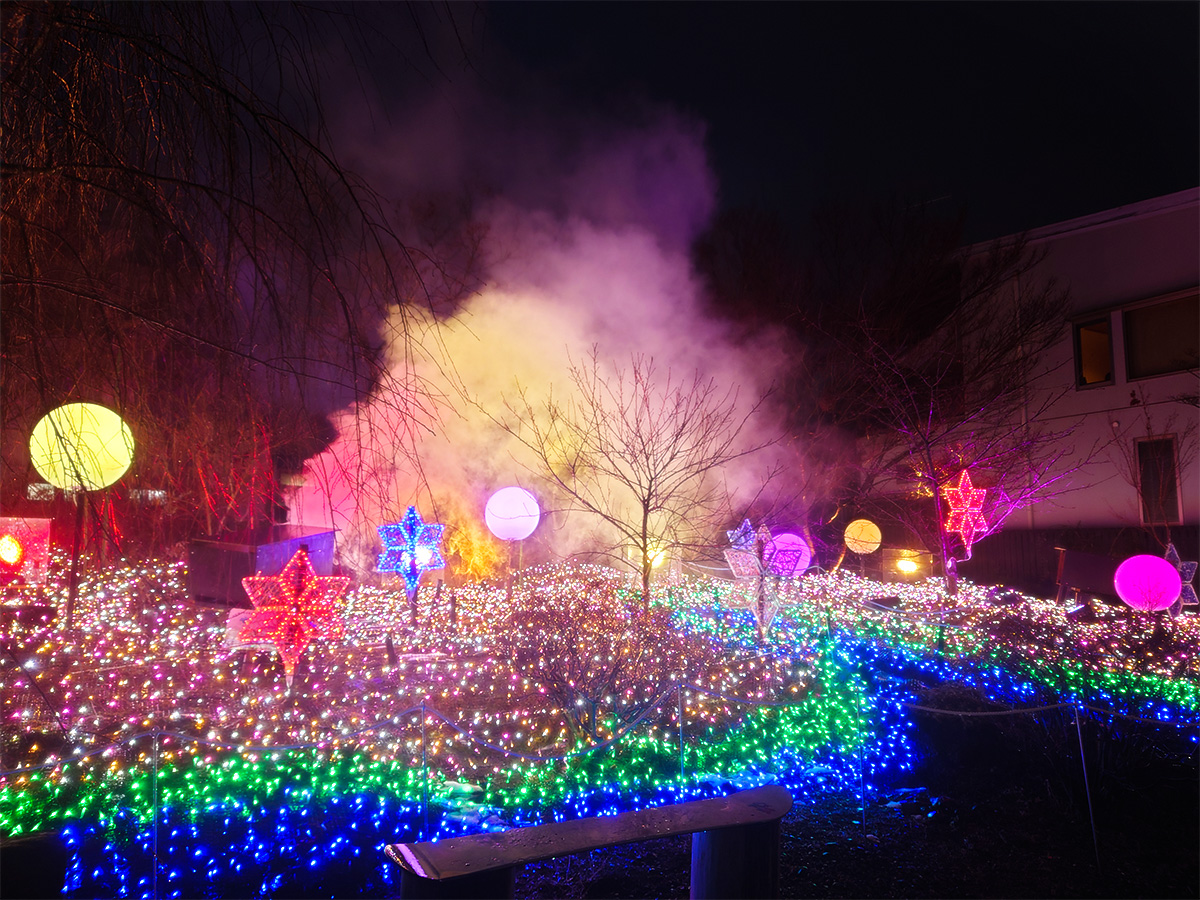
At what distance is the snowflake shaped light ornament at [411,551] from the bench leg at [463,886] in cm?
516

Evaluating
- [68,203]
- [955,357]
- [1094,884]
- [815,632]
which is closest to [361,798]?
[68,203]

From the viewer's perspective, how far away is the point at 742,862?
345cm

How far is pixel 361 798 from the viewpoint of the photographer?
188 inches

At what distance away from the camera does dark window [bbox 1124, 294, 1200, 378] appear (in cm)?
1434

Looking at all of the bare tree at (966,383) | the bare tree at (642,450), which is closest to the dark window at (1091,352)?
the bare tree at (966,383)

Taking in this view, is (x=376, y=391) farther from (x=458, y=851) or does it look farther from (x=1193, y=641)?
(x=1193, y=641)

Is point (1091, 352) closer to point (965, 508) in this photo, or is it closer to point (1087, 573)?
point (1087, 573)

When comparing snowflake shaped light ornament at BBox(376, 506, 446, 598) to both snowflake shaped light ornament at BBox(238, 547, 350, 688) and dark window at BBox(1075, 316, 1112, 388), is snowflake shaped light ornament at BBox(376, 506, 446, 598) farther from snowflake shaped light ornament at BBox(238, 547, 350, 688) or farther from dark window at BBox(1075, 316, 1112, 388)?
dark window at BBox(1075, 316, 1112, 388)

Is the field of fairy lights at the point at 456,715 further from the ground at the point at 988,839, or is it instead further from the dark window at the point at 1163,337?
the dark window at the point at 1163,337

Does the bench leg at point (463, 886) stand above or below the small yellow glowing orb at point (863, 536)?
below

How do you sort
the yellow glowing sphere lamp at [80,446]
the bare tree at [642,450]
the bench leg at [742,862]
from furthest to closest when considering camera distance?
the bare tree at [642,450], the bench leg at [742,862], the yellow glowing sphere lamp at [80,446]

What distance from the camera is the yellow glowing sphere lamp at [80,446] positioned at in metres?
2.33

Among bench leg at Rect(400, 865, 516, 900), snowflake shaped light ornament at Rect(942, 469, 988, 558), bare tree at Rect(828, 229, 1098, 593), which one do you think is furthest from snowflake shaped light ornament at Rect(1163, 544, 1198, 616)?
bench leg at Rect(400, 865, 516, 900)

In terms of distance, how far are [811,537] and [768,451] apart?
2052 millimetres
